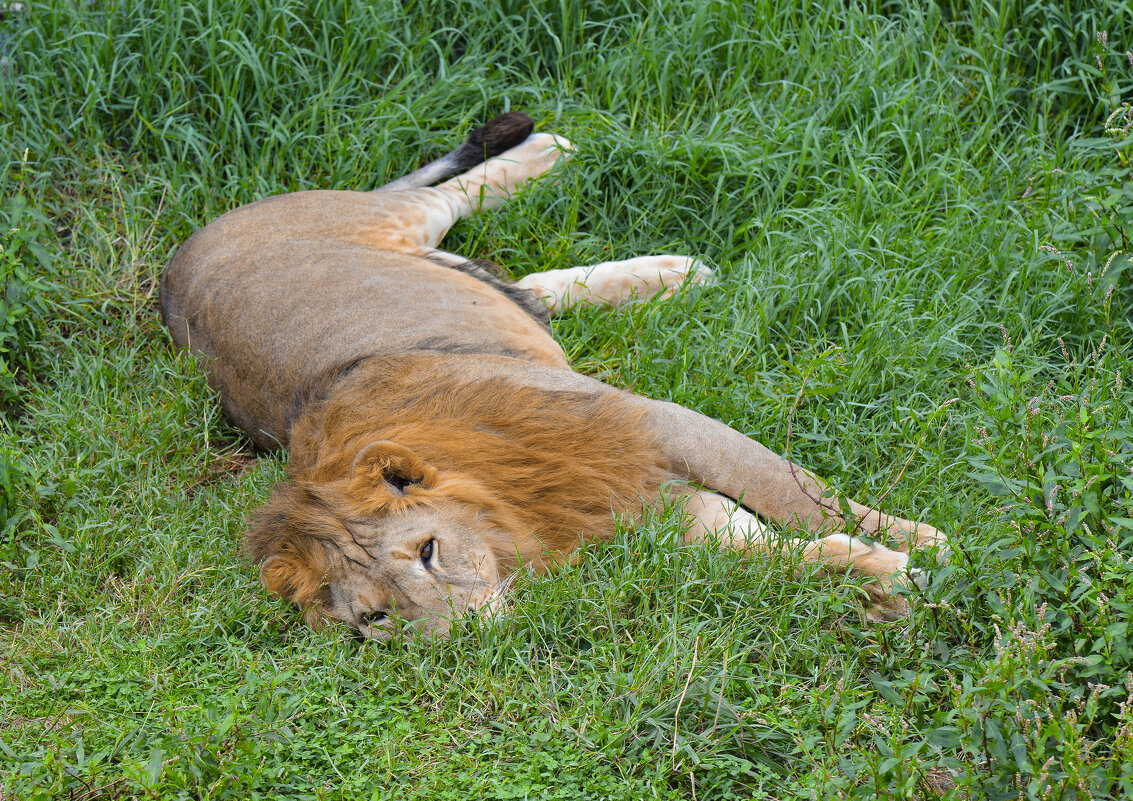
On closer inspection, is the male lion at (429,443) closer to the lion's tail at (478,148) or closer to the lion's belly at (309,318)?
the lion's belly at (309,318)

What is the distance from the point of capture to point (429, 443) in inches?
124

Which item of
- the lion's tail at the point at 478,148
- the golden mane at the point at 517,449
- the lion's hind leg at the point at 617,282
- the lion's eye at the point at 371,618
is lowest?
the lion's eye at the point at 371,618

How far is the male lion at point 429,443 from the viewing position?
2955 mm

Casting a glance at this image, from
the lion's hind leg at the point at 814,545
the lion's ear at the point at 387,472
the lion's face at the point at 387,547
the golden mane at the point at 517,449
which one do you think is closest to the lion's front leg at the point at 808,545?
the lion's hind leg at the point at 814,545

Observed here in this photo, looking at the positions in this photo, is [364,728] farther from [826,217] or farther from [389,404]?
[826,217]

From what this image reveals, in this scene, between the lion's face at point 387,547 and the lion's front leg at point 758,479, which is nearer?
the lion's face at point 387,547

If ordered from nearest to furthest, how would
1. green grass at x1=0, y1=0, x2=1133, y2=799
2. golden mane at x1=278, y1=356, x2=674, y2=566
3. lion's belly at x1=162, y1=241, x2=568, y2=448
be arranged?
1. green grass at x1=0, y1=0, x2=1133, y2=799
2. golden mane at x1=278, y1=356, x2=674, y2=566
3. lion's belly at x1=162, y1=241, x2=568, y2=448

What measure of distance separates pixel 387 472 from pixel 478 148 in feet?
7.19

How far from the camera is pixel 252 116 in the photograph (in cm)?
491

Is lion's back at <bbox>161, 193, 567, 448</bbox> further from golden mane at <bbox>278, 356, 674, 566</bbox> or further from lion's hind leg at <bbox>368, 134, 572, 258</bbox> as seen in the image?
golden mane at <bbox>278, 356, 674, 566</bbox>

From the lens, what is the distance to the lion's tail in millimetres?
4738

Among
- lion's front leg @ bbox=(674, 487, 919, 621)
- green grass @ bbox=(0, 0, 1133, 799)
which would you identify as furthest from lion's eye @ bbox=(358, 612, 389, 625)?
lion's front leg @ bbox=(674, 487, 919, 621)

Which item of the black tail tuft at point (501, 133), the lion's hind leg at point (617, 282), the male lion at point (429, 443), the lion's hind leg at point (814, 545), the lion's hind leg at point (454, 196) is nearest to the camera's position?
the lion's hind leg at point (814, 545)

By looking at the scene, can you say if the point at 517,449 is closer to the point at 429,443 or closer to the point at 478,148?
the point at 429,443
